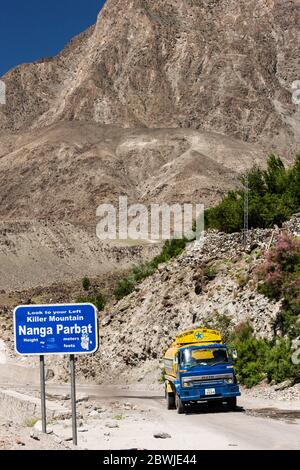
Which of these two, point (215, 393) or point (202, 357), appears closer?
point (215, 393)

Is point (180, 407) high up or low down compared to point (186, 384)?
down

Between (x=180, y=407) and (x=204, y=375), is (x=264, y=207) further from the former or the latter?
(x=204, y=375)

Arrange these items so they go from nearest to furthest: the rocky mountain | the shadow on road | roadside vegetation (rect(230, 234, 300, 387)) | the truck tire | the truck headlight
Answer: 1. the truck headlight
2. the shadow on road
3. the truck tire
4. roadside vegetation (rect(230, 234, 300, 387))
5. the rocky mountain

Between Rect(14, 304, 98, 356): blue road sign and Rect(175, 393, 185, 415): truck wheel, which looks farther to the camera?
Rect(175, 393, 185, 415): truck wheel

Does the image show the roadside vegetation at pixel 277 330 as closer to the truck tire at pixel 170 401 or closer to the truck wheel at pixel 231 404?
the truck wheel at pixel 231 404

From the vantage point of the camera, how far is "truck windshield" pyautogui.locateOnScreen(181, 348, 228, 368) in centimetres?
2252

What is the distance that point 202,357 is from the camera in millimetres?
22781

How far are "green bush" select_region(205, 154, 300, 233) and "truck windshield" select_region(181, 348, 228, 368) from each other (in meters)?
18.7

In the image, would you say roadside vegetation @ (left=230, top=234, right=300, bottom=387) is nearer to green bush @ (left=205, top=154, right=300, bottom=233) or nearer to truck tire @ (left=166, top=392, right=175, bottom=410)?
truck tire @ (left=166, top=392, right=175, bottom=410)

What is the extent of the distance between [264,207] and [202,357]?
63.6 feet

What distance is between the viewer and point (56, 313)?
49.9ft

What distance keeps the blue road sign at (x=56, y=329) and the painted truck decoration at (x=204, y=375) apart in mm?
7678

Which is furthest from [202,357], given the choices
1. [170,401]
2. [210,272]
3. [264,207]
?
[264,207]

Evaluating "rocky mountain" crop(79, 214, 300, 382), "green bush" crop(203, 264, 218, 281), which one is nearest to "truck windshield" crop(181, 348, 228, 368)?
"rocky mountain" crop(79, 214, 300, 382)
